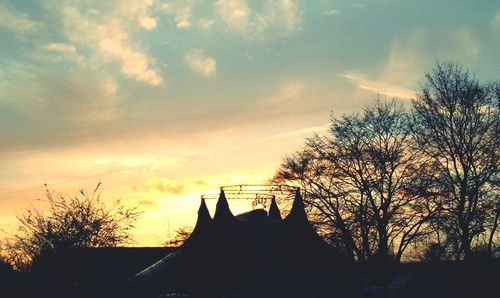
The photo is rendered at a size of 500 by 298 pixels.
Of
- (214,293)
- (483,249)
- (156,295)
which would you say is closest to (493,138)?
(483,249)

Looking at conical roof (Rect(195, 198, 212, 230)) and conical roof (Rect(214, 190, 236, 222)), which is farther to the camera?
conical roof (Rect(195, 198, 212, 230))

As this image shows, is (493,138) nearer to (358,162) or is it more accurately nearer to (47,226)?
(358,162)

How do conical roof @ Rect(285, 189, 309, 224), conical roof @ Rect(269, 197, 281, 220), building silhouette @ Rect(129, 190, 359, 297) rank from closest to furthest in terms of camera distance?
building silhouette @ Rect(129, 190, 359, 297)
conical roof @ Rect(285, 189, 309, 224)
conical roof @ Rect(269, 197, 281, 220)

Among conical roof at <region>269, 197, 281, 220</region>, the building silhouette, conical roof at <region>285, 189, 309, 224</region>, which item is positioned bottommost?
the building silhouette

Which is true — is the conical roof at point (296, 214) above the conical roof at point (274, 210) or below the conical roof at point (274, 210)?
below

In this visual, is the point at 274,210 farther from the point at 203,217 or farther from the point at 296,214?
the point at 203,217

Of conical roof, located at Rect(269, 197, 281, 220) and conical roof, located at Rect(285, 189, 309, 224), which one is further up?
conical roof, located at Rect(269, 197, 281, 220)

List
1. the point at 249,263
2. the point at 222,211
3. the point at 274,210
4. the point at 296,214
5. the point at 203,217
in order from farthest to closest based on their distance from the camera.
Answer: the point at 274,210, the point at 296,214, the point at 203,217, the point at 222,211, the point at 249,263

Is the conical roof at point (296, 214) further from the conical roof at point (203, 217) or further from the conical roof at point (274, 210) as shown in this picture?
the conical roof at point (274, 210)

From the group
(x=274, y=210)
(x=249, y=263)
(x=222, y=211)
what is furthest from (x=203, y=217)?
(x=274, y=210)

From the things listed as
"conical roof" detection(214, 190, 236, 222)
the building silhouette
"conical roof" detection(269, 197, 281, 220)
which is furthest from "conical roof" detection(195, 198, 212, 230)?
"conical roof" detection(269, 197, 281, 220)

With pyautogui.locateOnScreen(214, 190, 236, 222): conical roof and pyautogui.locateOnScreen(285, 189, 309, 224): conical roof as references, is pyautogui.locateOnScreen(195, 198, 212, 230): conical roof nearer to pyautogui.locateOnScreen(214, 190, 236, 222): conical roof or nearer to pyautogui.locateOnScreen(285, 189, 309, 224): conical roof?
pyautogui.locateOnScreen(214, 190, 236, 222): conical roof

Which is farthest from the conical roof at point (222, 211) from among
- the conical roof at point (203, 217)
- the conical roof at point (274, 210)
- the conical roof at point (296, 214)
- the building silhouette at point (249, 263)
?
the conical roof at point (274, 210)

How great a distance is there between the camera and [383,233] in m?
36.7
